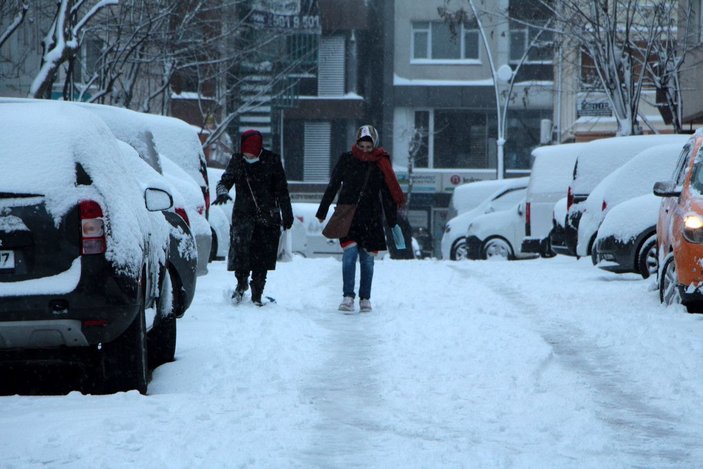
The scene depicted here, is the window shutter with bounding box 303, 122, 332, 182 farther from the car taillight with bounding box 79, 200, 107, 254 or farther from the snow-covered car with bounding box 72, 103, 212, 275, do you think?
the car taillight with bounding box 79, 200, 107, 254

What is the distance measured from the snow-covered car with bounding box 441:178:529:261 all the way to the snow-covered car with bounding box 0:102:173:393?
20.5m

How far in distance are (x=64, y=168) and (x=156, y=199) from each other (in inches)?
46.6

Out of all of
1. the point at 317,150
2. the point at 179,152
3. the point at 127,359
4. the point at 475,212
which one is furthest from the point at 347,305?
the point at 317,150

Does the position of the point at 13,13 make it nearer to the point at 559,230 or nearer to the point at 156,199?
the point at 559,230

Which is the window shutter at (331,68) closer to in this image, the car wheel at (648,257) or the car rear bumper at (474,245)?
the car rear bumper at (474,245)

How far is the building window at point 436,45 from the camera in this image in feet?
196

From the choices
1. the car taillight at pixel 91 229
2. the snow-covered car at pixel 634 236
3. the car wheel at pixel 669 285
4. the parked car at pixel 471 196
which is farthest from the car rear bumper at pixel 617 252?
the parked car at pixel 471 196

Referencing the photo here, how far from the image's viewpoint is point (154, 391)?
718 cm

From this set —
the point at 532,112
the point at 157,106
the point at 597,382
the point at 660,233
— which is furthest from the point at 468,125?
the point at 597,382

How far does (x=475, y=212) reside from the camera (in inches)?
1062

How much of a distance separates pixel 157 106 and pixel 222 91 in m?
3.01

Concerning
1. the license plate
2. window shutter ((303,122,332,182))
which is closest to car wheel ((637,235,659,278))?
the license plate

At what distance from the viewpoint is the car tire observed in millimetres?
6641

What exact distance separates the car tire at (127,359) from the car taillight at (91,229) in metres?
0.41
